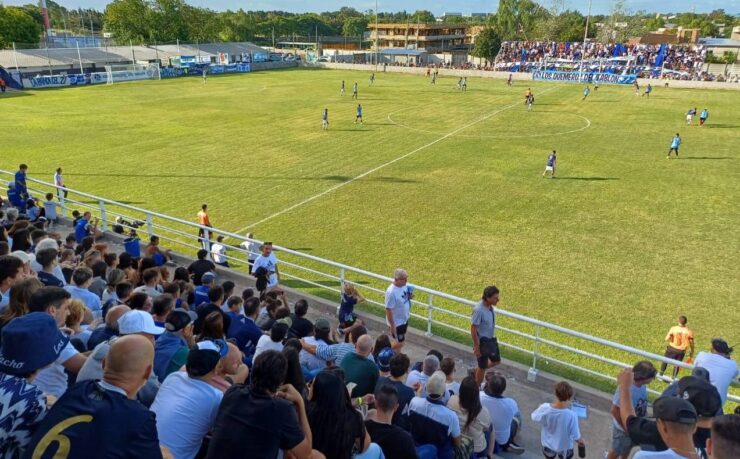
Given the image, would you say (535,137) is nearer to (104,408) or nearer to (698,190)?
(698,190)

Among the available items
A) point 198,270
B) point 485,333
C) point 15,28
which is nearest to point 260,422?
point 485,333

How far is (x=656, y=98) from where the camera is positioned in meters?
47.6

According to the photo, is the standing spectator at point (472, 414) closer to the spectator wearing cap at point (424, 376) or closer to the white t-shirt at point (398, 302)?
the spectator wearing cap at point (424, 376)

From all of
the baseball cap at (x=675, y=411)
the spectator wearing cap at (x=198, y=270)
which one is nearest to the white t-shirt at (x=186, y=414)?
the baseball cap at (x=675, y=411)

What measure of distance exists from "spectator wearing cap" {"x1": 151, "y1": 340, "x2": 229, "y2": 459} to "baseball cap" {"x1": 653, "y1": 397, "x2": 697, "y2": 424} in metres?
3.37

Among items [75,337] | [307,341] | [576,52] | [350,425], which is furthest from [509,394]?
[576,52]

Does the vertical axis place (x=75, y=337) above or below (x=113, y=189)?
above

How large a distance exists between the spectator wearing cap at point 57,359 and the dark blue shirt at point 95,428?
128cm

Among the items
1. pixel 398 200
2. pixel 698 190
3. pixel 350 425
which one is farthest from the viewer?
pixel 698 190

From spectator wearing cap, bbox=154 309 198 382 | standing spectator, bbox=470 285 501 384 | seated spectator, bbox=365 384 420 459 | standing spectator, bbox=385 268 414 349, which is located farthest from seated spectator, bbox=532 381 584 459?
spectator wearing cap, bbox=154 309 198 382

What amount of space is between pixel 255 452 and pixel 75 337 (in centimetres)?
316

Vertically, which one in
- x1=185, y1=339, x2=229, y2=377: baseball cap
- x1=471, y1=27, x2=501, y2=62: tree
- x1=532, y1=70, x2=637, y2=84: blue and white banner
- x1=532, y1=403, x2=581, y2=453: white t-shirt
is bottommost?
x1=532, y1=403, x2=581, y2=453: white t-shirt

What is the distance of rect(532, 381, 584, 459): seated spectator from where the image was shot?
612 cm

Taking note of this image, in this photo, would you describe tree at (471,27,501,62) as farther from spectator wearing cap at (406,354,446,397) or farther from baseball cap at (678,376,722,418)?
baseball cap at (678,376,722,418)
